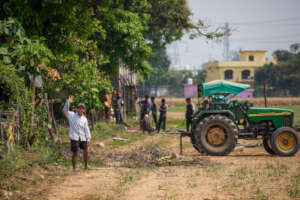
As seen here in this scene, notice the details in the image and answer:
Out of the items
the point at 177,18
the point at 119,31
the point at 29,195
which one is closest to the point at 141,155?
the point at 29,195

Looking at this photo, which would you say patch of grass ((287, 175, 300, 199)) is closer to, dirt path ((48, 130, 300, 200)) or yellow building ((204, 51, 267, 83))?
dirt path ((48, 130, 300, 200))

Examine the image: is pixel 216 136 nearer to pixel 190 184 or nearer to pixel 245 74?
pixel 190 184

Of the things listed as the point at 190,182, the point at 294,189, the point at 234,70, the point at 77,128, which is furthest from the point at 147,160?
the point at 234,70

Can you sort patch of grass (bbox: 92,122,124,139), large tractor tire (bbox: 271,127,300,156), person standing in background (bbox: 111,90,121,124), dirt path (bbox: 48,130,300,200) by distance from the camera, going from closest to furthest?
1. dirt path (bbox: 48,130,300,200)
2. large tractor tire (bbox: 271,127,300,156)
3. patch of grass (bbox: 92,122,124,139)
4. person standing in background (bbox: 111,90,121,124)

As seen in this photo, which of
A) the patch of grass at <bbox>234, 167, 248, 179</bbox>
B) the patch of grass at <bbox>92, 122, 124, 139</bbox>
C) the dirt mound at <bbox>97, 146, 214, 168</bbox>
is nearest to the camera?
the patch of grass at <bbox>234, 167, 248, 179</bbox>

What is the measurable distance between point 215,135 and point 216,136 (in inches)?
1.7

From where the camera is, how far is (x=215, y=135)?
515 inches

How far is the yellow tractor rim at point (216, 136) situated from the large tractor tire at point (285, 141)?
4.85ft

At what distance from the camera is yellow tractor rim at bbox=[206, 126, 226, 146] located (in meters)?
13.1

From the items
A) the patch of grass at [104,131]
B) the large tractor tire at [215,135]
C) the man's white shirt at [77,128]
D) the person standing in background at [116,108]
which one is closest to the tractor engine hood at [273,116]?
the large tractor tire at [215,135]

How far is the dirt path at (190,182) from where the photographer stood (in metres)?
7.55

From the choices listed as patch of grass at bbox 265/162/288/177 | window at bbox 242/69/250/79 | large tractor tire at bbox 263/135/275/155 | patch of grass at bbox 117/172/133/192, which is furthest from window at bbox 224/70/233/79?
patch of grass at bbox 117/172/133/192

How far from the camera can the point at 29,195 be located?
25.1 feet

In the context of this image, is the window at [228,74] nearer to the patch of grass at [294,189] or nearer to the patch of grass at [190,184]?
the patch of grass at [294,189]
